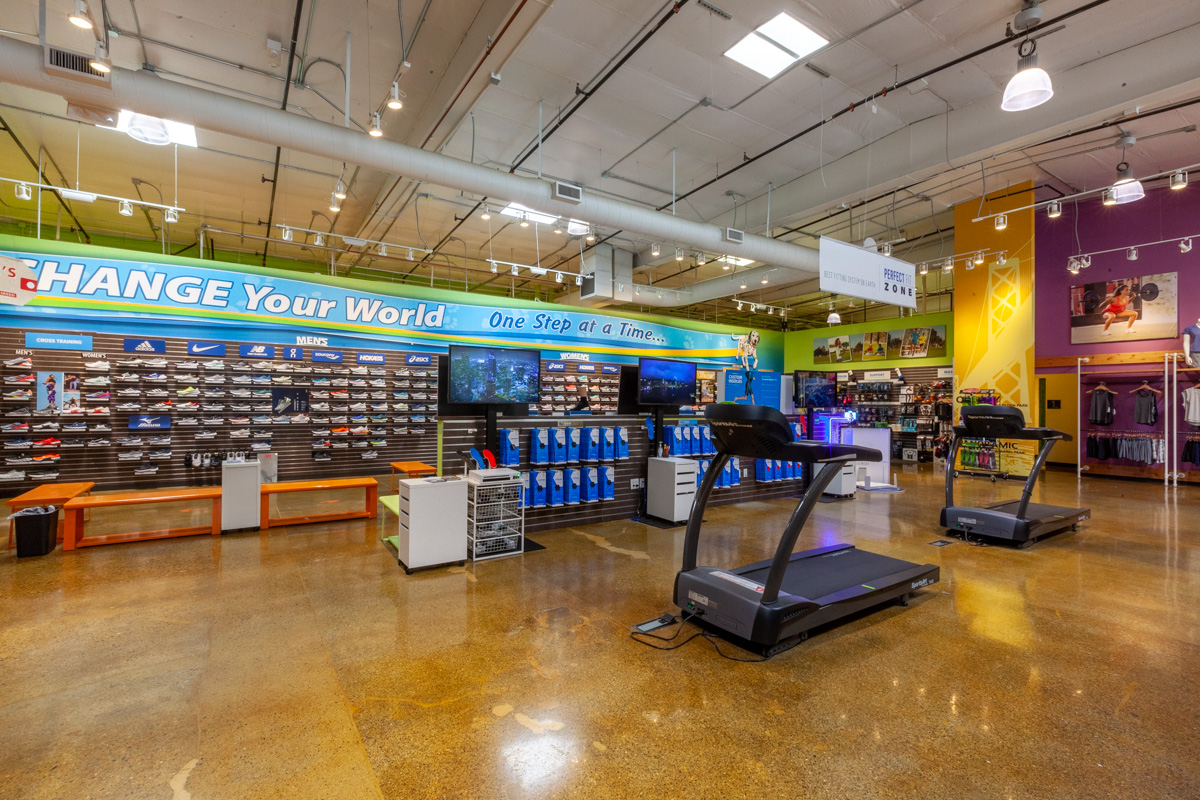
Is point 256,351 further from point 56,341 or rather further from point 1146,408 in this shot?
point 1146,408

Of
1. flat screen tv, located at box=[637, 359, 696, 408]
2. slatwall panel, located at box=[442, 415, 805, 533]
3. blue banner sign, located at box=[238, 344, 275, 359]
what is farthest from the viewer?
blue banner sign, located at box=[238, 344, 275, 359]

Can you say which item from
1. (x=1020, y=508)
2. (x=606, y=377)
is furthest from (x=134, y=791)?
(x=606, y=377)

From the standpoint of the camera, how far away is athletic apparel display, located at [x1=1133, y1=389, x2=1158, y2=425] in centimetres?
942

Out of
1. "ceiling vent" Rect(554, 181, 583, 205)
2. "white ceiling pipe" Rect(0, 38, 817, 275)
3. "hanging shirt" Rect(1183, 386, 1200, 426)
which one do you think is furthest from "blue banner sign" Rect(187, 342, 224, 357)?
"hanging shirt" Rect(1183, 386, 1200, 426)

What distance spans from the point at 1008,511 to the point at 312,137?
346 inches

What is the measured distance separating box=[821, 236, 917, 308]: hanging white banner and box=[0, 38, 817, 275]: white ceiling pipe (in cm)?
260

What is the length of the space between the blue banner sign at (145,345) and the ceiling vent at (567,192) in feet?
Result: 22.6

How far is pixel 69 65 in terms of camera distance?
14.1ft

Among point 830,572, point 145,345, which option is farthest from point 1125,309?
point 145,345

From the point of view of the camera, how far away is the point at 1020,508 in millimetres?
5379

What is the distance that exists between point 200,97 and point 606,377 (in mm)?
9217

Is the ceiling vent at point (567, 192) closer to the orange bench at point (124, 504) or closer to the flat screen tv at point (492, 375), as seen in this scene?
the flat screen tv at point (492, 375)

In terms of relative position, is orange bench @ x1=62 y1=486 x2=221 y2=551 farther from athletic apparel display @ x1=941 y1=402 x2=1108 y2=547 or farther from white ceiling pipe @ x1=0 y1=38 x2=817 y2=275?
athletic apparel display @ x1=941 y1=402 x2=1108 y2=547

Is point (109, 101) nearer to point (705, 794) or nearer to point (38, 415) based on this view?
point (38, 415)
